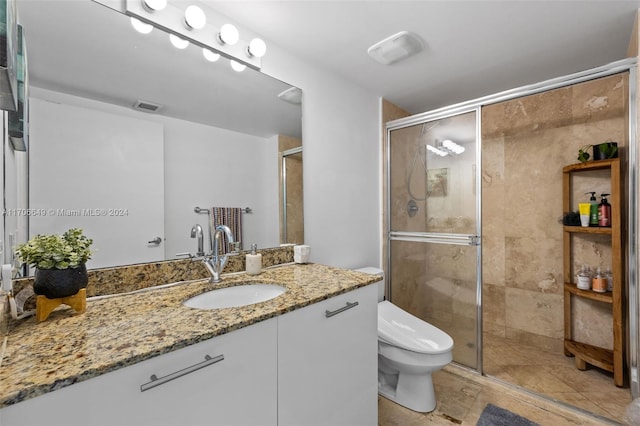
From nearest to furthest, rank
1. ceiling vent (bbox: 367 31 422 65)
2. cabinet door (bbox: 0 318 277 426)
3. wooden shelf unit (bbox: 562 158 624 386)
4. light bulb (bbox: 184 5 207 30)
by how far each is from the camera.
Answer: cabinet door (bbox: 0 318 277 426) → light bulb (bbox: 184 5 207 30) → ceiling vent (bbox: 367 31 422 65) → wooden shelf unit (bbox: 562 158 624 386)

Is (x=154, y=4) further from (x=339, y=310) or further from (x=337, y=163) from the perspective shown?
(x=339, y=310)

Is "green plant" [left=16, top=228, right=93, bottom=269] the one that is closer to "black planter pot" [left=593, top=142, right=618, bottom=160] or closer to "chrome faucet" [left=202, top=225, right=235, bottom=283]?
"chrome faucet" [left=202, top=225, right=235, bottom=283]

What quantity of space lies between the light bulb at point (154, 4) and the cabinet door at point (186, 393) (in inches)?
53.3

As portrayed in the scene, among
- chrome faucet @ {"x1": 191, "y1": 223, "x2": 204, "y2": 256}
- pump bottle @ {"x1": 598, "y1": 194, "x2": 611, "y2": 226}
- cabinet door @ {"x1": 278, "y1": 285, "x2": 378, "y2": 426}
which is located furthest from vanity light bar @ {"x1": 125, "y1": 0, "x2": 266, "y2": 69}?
pump bottle @ {"x1": 598, "y1": 194, "x2": 611, "y2": 226}

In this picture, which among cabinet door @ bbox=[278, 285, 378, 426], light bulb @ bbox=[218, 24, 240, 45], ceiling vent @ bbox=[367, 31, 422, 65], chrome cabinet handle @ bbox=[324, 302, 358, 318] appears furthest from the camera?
ceiling vent @ bbox=[367, 31, 422, 65]

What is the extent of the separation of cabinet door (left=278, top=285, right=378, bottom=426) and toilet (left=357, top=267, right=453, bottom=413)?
0.89 feet

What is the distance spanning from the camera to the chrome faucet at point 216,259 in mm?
1343

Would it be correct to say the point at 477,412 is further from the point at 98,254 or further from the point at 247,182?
the point at 98,254

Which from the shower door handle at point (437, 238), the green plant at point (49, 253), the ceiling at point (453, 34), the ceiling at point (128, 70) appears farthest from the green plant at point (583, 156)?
the green plant at point (49, 253)

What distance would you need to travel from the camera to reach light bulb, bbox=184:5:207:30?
129cm

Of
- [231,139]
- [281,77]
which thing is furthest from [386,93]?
[231,139]

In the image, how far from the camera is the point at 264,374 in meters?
0.93

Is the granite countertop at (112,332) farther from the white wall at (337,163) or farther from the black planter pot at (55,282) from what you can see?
the white wall at (337,163)

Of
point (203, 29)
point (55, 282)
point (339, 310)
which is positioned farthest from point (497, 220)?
point (55, 282)
